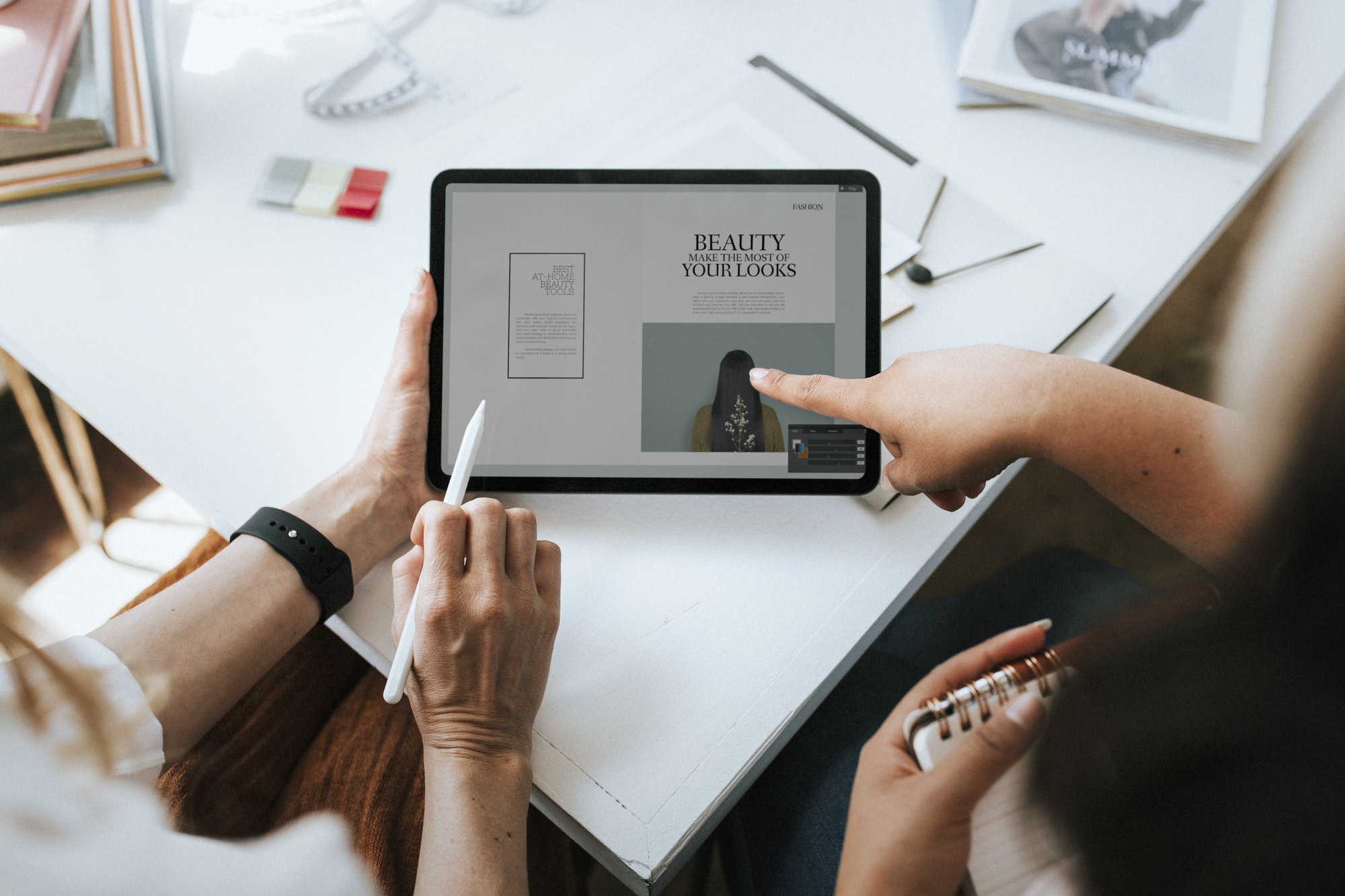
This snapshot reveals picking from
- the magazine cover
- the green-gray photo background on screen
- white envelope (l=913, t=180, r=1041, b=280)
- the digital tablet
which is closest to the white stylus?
the digital tablet

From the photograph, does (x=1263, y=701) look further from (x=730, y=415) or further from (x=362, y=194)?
(x=362, y=194)

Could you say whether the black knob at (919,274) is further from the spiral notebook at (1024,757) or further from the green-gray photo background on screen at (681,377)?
the spiral notebook at (1024,757)

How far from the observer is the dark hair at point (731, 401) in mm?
687

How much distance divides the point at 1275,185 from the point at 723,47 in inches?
50.2

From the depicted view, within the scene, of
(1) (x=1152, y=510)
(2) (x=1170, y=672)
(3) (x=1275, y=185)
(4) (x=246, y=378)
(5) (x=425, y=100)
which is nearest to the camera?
(2) (x=1170, y=672)

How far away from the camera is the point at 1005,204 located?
0.82 m

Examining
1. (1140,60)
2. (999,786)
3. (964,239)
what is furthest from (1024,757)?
(1140,60)

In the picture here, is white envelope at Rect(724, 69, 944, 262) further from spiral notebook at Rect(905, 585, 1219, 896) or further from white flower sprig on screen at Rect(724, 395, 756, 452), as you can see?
spiral notebook at Rect(905, 585, 1219, 896)

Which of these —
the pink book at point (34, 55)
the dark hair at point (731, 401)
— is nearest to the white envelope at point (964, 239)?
the dark hair at point (731, 401)

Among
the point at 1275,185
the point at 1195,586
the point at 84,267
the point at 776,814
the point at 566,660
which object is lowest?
the point at 776,814

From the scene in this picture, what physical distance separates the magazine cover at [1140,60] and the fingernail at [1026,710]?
666 mm

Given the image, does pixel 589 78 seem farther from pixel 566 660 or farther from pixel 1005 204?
pixel 566 660

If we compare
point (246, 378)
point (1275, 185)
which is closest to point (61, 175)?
point (246, 378)

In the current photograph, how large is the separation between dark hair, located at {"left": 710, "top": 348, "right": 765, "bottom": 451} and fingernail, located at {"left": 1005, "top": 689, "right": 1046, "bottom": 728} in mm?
300
